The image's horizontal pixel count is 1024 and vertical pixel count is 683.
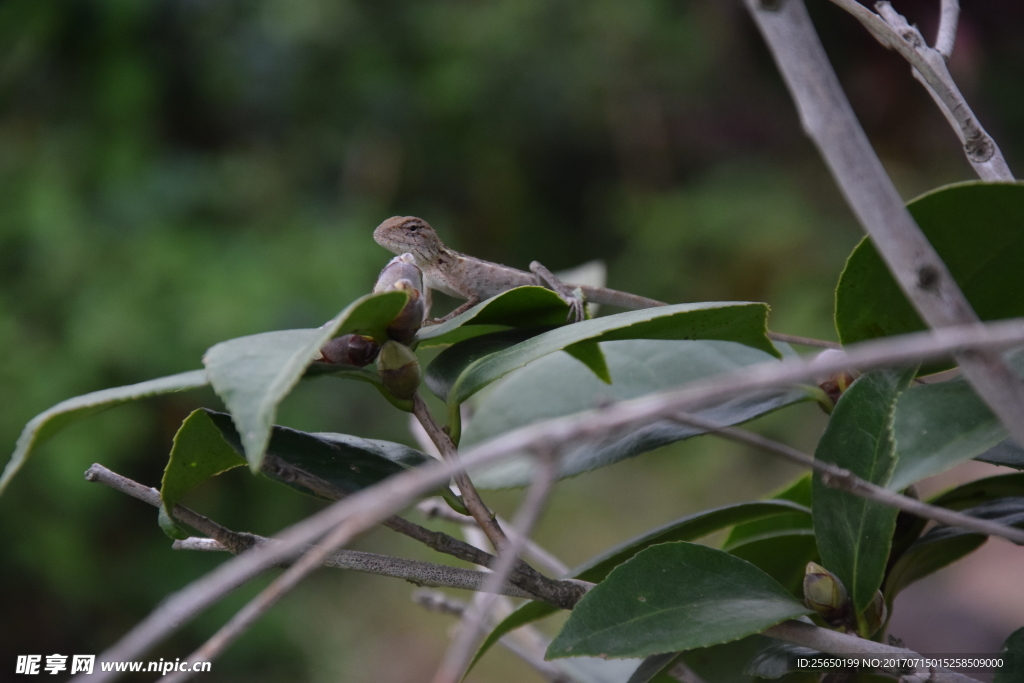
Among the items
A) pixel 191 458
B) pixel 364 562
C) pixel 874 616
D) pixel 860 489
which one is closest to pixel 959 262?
pixel 860 489

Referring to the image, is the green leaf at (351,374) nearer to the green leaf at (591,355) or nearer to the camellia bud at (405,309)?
the camellia bud at (405,309)

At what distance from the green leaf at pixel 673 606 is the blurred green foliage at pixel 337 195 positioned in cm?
315

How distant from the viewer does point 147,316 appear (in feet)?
12.4

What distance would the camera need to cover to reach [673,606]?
0.73 metres

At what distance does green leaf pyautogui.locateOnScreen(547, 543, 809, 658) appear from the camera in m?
0.69

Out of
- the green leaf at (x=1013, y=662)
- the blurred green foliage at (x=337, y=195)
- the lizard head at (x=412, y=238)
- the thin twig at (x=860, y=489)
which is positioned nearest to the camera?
the thin twig at (x=860, y=489)

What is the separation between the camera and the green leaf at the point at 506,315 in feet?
2.75

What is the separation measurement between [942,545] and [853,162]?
0.66 metres

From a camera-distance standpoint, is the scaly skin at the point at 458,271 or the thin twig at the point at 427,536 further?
the scaly skin at the point at 458,271

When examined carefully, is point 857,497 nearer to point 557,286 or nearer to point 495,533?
point 495,533

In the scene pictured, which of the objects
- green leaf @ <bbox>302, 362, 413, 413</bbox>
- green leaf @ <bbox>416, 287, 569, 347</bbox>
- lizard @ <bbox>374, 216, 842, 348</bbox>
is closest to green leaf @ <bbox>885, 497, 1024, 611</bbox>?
green leaf @ <bbox>416, 287, 569, 347</bbox>

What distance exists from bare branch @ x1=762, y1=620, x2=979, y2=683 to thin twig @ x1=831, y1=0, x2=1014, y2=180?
462 millimetres

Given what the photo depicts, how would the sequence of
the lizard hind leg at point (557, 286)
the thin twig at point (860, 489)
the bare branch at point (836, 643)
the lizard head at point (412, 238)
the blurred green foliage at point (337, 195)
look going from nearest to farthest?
the thin twig at point (860, 489)
the bare branch at point (836, 643)
the lizard hind leg at point (557, 286)
the lizard head at point (412, 238)
the blurred green foliage at point (337, 195)

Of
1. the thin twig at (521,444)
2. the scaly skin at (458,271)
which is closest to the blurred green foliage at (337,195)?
the scaly skin at (458,271)
